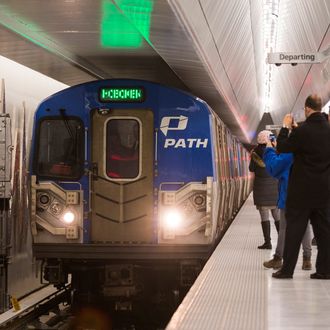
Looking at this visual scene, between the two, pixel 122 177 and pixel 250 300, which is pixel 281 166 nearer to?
pixel 250 300

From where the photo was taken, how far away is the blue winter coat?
7.56m

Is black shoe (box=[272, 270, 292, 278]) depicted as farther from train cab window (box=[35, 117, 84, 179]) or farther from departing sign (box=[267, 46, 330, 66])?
departing sign (box=[267, 46, 330, 66])

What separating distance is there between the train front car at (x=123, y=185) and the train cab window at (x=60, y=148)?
0.04 ft

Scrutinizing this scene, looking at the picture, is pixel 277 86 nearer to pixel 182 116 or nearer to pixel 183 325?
pixel 182 116

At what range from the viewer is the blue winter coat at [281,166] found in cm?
756

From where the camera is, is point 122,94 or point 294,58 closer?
point 122,94

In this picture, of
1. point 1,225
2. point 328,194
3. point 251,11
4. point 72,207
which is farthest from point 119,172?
point 251,11

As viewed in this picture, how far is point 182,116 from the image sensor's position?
9430 mm

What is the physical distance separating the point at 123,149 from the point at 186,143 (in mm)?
798

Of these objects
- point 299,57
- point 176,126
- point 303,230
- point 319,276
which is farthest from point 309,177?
point 299,57

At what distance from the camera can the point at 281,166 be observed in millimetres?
7551

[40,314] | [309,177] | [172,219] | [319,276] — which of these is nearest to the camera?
[309,177]

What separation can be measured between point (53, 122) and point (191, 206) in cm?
205

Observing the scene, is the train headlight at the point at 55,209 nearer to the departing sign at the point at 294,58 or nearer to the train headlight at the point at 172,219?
the train headlight at the point at 172,219
